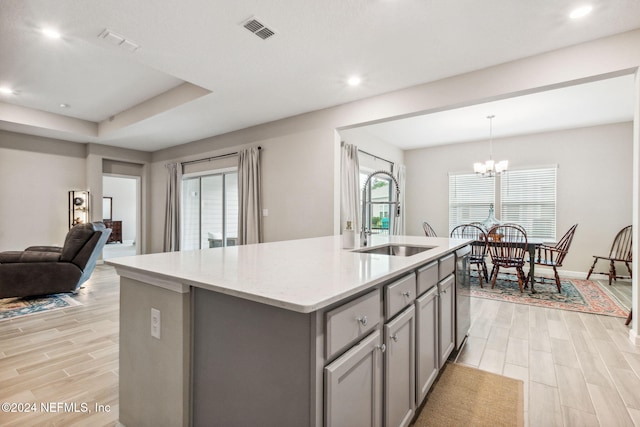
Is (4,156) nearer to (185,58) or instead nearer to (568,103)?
(185,58)

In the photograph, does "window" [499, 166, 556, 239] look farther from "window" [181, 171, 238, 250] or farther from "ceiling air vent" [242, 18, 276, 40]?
"ceiling air vent" [242, 18, 276, 40]

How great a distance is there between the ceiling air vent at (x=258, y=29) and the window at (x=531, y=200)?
219 inches

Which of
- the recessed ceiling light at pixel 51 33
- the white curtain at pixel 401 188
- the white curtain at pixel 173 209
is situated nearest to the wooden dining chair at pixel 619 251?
the white curtain at pixel 401 188

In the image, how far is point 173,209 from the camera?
6.75 meters

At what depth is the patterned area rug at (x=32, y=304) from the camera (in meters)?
3.39

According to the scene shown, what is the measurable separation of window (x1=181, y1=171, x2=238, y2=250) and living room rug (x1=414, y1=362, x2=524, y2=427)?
4764mm

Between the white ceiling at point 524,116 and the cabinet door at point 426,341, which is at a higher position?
the white ceiling at point 524,116

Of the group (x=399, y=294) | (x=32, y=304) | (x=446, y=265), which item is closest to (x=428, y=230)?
(x=446, y=265)

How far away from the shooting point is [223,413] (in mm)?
1150

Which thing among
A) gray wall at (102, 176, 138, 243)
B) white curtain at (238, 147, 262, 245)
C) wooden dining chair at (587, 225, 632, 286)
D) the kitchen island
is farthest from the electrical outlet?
gray wall at (102, 176, 138, 243)

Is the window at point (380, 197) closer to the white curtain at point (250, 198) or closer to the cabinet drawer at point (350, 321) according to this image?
the white curtain at point (250, 198)

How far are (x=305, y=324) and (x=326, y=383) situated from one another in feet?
0.63

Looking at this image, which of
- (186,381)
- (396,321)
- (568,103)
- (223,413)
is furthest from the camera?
(568,103)

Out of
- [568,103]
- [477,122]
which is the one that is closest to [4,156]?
[477,122]
